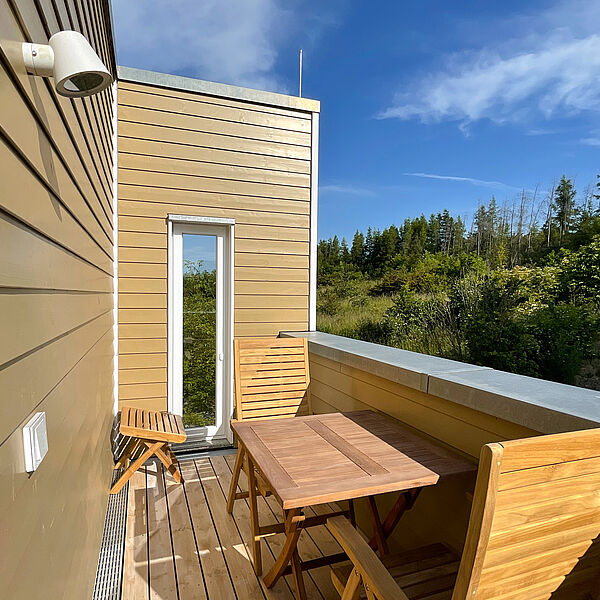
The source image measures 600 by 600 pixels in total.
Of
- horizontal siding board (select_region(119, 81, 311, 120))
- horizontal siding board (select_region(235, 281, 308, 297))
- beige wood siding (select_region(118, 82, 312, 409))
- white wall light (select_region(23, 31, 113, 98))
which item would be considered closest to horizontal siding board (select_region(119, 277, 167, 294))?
beige wood siding (select_region(118, 82, 312, 409))

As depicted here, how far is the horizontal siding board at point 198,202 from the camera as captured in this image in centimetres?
362

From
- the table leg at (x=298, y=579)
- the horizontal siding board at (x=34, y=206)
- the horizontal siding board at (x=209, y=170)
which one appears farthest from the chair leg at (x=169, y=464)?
the horizontal siding board at (x=209, y=170)

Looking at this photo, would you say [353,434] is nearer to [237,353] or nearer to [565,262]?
[237,353]

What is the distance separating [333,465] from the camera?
172cm

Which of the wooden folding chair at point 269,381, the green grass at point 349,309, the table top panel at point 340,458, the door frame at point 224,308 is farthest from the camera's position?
the green grass at point 349,309

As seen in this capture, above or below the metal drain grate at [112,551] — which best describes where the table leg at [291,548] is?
above

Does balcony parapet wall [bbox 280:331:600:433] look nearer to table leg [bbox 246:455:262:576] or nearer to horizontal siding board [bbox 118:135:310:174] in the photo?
table leg [bbox 246:455:262:576]

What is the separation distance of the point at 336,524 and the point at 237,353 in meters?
1.66

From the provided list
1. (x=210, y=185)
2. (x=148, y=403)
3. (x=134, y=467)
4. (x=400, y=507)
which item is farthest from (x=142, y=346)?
(x=400, y=507)

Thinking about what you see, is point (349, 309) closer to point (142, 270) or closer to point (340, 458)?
point (142, 270)

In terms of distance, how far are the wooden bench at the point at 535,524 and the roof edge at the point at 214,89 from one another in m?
3.74

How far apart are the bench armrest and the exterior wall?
578 mm

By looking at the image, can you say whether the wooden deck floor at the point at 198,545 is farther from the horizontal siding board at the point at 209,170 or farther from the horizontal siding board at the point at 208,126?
the horizontal siding board at the point at 208,126

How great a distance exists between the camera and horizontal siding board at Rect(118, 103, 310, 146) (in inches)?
141
